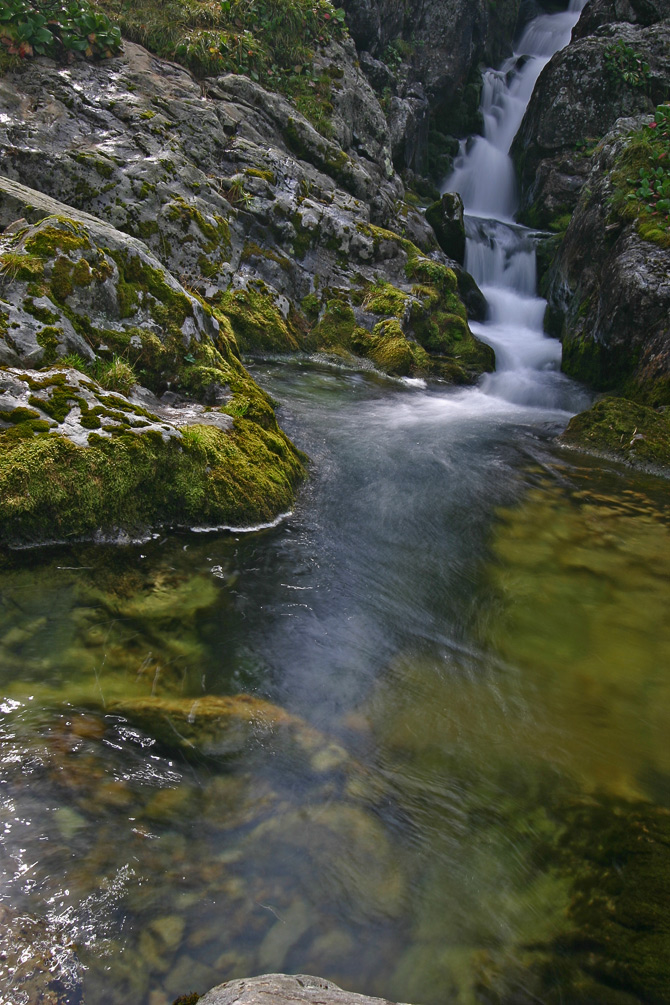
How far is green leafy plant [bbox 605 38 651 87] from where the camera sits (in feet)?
61.4

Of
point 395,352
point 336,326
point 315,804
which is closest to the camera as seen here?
point 315,804

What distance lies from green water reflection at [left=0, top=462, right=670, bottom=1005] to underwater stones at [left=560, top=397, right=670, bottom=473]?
4.50 m

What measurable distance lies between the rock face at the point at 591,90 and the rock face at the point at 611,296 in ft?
26.2

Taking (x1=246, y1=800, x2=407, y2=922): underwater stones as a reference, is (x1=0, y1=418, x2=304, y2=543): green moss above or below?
above

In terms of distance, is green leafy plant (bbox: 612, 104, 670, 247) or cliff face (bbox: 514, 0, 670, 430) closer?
cliff face (bbox: 514, 0, 670, 430)

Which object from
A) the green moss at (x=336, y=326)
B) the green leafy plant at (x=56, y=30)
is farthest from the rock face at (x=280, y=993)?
the green leafy plant at (x=56, y=30)

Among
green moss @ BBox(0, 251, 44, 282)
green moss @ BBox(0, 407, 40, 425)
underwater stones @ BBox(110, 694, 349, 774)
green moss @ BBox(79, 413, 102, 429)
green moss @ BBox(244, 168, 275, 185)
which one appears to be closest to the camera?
underwater stones @ BBox(110, 694, 349, 774)

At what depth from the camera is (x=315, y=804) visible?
2.54 m

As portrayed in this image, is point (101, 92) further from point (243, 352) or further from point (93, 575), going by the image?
point (93, 575)

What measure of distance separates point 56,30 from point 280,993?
1533 cm

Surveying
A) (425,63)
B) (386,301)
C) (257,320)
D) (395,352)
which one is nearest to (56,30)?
(257,320)

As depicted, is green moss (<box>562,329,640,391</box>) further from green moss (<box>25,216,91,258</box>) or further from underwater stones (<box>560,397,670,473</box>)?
green moss (<box>25,216,91,258</box>)

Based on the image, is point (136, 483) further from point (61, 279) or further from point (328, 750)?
point (328, 750)

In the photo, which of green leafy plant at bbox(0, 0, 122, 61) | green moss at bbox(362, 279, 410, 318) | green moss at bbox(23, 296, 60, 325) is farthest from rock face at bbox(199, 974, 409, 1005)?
green leafy plant at bbox(0, 0, 122, 61)
